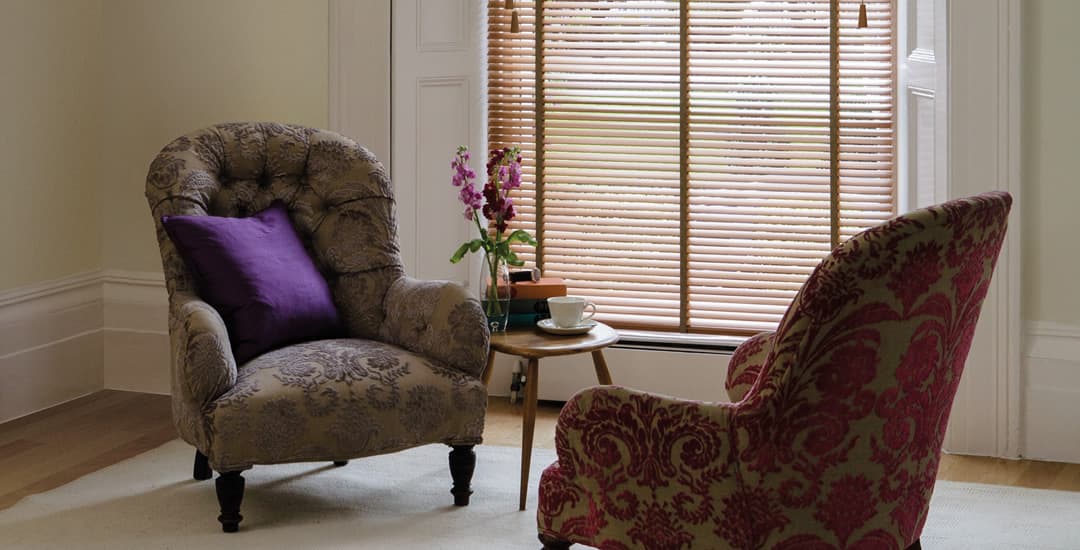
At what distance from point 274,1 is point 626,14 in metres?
1.30

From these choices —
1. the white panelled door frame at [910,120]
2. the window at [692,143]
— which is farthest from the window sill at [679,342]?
the white panelled door frame at [910,120]

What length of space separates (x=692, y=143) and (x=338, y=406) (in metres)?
1.84

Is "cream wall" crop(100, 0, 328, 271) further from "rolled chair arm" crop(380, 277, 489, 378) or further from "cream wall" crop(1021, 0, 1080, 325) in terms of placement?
"cream wall" crop(1021, 0, 1080, 325)

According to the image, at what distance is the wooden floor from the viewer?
3.66 m

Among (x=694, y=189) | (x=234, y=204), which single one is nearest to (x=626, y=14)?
(x=694, y=189)

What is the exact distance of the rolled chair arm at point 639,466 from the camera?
2166 mm

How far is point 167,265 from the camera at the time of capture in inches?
135

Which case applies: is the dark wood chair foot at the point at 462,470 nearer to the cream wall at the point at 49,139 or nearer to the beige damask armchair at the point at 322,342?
the beige damask armchair at the point at 322,342

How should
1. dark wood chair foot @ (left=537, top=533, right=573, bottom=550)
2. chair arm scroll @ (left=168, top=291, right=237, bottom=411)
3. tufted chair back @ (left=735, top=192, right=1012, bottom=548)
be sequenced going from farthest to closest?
1. chair arm scroll @ (left=168, top=291, right=237, bottom=411)
2. dark wood chair foot @ (left=537, top=533, right=573, bottom=550)
3. tufted chair back @ (left=735, top=192, right=1012, bottom=548)

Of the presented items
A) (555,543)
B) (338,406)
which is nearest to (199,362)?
(338,406)

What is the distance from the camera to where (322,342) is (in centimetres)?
344

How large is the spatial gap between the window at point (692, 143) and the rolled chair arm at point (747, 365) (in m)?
1.46

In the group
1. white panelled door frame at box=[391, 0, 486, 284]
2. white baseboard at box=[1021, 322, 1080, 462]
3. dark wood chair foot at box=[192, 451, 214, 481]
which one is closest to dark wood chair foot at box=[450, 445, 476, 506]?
dark wood chair foot at box=[192, 451, 214, 481]

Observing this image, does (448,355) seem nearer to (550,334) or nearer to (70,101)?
(550,334)
